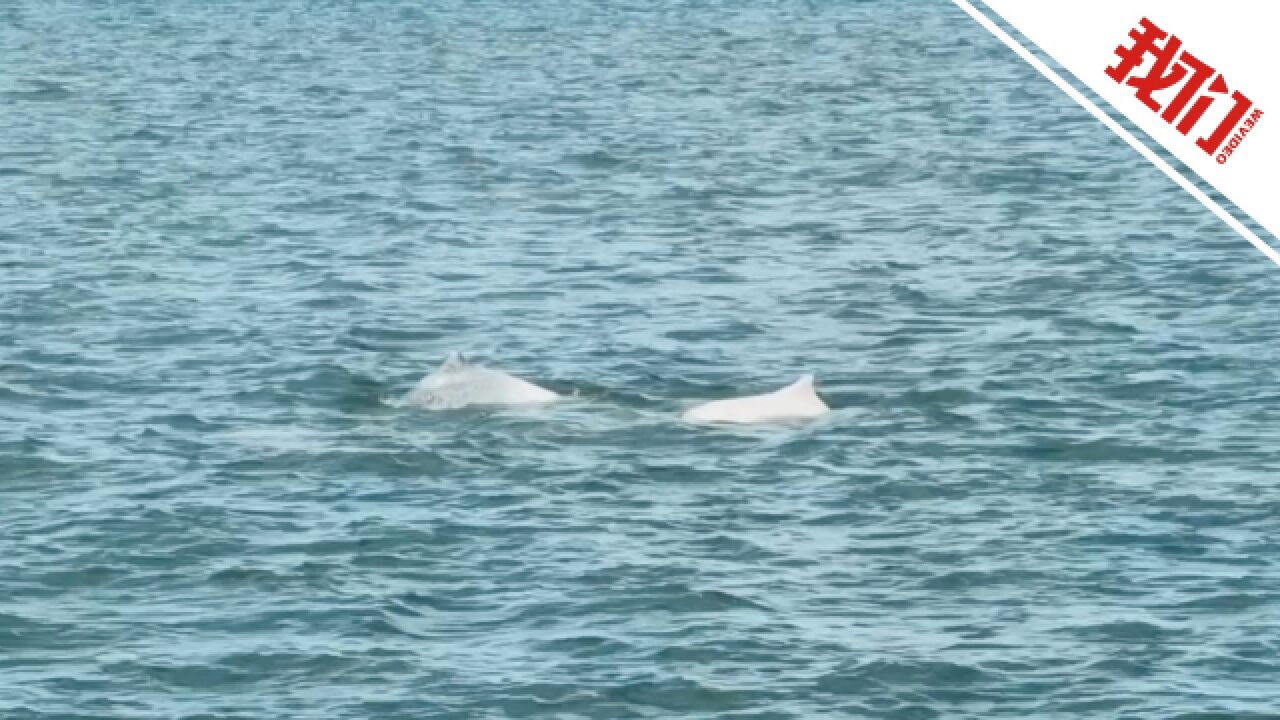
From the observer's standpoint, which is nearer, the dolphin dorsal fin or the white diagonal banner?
the white diagonal banner

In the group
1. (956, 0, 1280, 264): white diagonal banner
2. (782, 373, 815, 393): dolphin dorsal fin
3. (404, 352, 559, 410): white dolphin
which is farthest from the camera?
(404, 352, 559, 410): white dolphin

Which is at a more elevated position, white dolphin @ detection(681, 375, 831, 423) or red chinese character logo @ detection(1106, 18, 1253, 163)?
red chinese character logo @ detection(1106, 18, 1253, 163)

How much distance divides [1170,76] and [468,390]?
1831cm

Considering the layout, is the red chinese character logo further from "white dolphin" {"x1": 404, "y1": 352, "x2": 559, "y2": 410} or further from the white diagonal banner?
"white dolphin" {"x1": 404, "y1": 352, "x2": 559, "y2": 410}

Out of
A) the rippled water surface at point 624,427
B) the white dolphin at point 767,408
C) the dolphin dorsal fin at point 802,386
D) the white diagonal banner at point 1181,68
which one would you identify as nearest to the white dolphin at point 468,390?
the rippled water surface at point 624,427

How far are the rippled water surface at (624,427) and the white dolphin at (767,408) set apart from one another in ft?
1.69

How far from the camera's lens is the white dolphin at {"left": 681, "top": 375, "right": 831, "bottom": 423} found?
148 ft

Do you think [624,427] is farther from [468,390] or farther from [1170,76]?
[1170,76]

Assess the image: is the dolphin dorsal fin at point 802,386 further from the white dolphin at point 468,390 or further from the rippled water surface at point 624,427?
the white dolphin at point 468,390

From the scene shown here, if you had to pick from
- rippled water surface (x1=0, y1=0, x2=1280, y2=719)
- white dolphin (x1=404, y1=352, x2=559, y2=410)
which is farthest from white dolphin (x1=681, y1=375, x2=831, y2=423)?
white dolphin (x1=404, y1=352, x2=559, y2=410)

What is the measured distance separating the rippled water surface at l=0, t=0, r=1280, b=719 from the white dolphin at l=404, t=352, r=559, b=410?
0.54 metres

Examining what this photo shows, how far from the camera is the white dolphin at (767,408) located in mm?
45125

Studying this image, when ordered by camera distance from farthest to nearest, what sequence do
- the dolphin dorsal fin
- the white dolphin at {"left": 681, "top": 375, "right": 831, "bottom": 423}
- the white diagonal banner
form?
the dolphin dorsal fin < the white dolphin at {"left": 681, "top": 375, "right": 831, "bottom": 423} < the white diagonal banner

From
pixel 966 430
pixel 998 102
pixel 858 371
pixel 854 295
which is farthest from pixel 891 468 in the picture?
pixel 998 102
